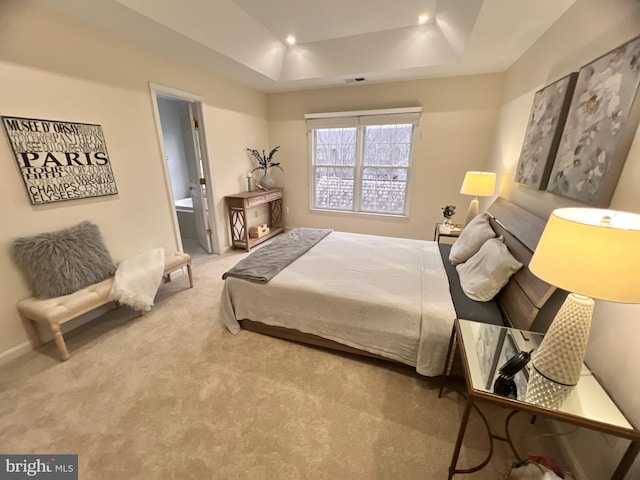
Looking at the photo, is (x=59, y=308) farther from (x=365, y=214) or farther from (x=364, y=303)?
(x=365, y=214)

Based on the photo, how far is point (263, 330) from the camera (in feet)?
7.14

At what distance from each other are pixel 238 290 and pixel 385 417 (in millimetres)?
1372

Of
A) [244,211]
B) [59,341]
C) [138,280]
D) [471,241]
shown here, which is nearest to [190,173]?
[244,211]

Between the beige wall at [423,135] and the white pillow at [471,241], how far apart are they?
65.7 inches

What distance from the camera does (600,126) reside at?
1349mm

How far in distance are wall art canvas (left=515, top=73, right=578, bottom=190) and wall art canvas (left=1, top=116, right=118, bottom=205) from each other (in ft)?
12.0

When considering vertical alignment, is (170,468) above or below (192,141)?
below

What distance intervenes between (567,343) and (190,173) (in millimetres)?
4439

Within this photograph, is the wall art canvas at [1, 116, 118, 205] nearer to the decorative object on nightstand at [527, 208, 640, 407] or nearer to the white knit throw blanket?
the white knit throw blanket

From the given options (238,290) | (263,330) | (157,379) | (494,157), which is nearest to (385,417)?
(263,330)

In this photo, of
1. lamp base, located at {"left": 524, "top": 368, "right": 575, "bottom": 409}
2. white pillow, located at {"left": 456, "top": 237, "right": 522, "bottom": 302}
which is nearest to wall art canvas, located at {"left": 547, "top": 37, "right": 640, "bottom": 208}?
white pillow, located at {"left": 456, "top": 237, "right": 522, "bottom": 302}

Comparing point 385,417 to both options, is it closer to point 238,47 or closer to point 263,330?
point 263,330

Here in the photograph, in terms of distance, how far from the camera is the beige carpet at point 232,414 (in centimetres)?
127

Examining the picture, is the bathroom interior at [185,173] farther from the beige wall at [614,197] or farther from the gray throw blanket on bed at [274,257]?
the beige wall at [614,197]
